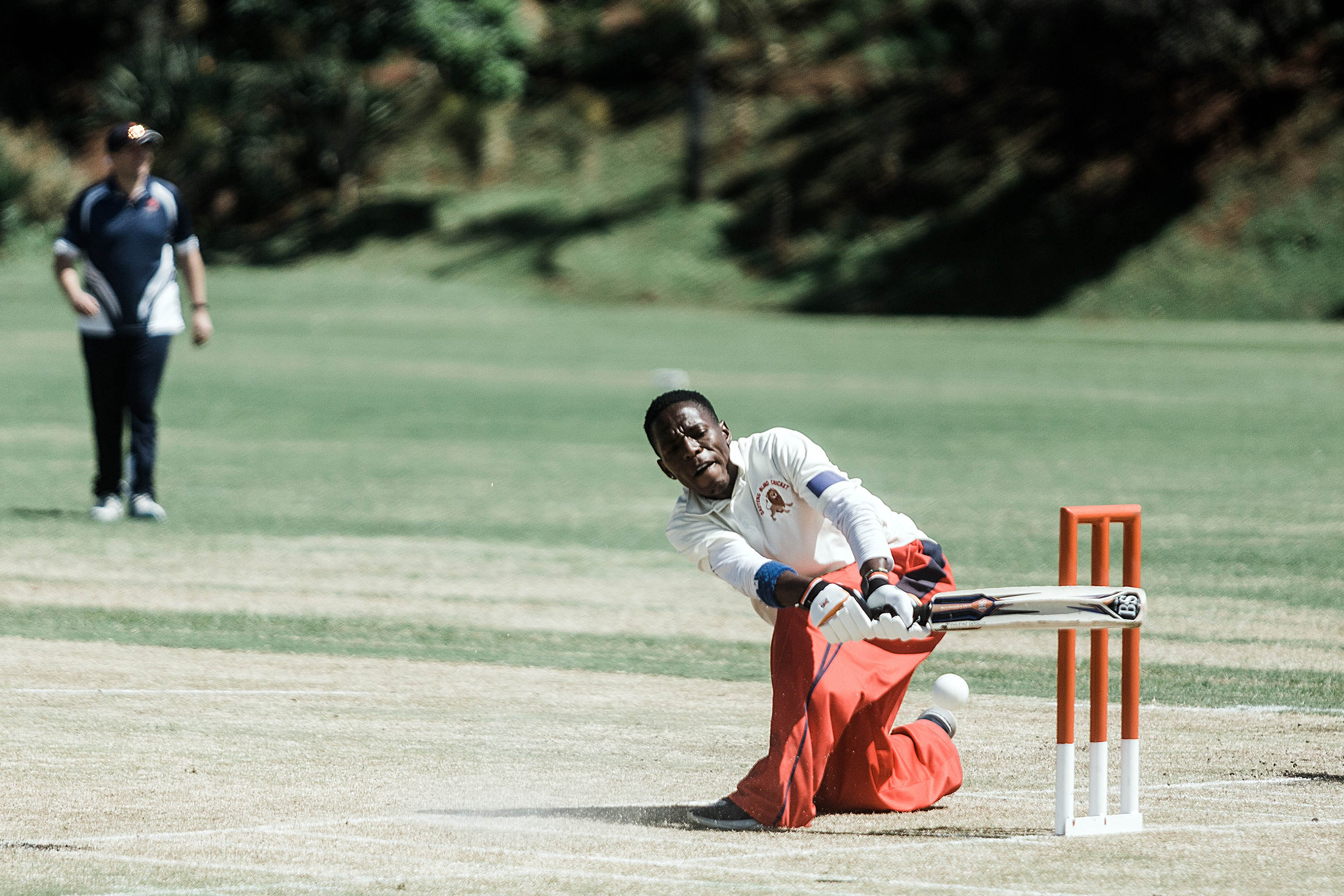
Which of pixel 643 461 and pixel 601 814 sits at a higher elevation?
pixel 643 461

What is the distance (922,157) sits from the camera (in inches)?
1991

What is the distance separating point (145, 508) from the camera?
13.3 meters

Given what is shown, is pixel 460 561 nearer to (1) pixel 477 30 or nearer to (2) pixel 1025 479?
(2) pixel 1025 479

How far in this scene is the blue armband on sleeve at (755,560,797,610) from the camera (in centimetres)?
585

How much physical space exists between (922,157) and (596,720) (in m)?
44.2

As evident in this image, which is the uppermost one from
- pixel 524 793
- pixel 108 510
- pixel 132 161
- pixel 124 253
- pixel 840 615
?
pixel 132 161

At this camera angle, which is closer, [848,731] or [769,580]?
[769,580]

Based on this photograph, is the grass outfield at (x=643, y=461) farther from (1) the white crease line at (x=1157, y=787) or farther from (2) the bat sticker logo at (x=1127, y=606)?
(2) the bat sticker logo at (x=1127, y=606)

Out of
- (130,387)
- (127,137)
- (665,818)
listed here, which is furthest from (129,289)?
(665,818)

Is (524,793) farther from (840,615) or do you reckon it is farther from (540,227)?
(540,227)

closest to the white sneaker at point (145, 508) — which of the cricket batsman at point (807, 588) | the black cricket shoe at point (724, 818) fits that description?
the cricket batsman at point (807, 588)

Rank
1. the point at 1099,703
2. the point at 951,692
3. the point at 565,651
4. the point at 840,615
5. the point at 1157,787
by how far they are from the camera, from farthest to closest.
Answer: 1. the point at 565,651
2. the point at 1157,787
3. the point at 951,692
4. the point at 1099,703
5. the point at 840,615

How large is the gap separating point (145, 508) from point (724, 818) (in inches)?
326

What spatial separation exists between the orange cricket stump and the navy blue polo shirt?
8524 mm
